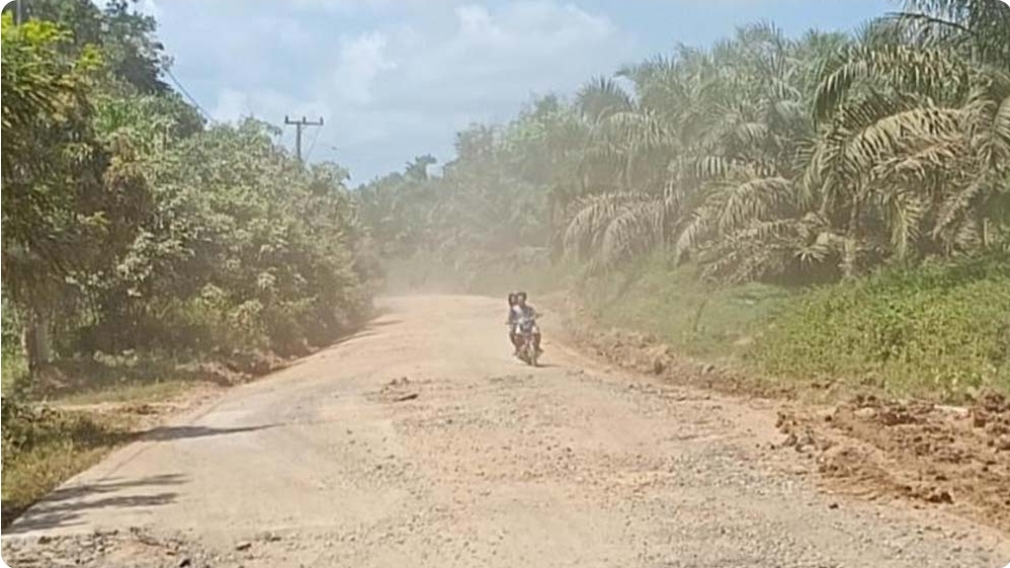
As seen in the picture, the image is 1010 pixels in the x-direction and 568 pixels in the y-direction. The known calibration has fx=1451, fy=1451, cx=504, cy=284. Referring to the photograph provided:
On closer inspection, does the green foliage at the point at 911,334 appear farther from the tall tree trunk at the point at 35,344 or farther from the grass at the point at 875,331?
the tall tree trunk at the point at 35,344

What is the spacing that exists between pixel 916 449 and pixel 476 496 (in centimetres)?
273

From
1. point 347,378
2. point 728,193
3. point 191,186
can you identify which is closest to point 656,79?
point 728,193

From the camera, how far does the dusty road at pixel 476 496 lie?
18.5 ft

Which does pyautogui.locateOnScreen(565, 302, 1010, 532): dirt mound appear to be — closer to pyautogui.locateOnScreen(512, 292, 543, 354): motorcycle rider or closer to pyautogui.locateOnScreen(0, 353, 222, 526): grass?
pyautogui.locateOnScreen(512, 292, 543, 354): motorcycle rider

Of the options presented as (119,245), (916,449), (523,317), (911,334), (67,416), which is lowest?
(916,449)

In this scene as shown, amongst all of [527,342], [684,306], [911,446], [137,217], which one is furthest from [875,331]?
[137,217]

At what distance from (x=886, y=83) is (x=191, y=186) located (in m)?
7.39

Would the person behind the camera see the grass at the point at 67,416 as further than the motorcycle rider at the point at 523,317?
No

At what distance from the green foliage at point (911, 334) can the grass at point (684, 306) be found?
3.54 ft

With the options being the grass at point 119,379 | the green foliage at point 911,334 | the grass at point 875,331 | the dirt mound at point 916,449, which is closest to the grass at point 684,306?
the grass at point 875,331

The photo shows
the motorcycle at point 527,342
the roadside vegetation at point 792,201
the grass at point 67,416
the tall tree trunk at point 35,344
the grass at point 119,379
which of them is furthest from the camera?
the motorcycle at point 527,342

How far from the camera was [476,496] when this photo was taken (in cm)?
679

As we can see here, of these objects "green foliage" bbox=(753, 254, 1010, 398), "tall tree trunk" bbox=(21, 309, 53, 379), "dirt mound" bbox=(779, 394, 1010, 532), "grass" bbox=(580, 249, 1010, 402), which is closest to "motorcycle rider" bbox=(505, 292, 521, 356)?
"grass" bbox=(580, 249, 1010, 402)

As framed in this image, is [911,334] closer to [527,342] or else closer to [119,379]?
[527,342]
